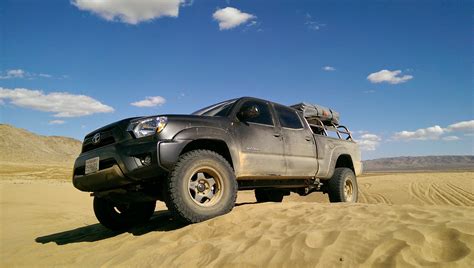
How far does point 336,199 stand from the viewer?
273 inches

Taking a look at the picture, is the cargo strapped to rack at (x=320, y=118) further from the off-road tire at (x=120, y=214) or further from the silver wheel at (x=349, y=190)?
the off-road tire at (x=120, y=214)

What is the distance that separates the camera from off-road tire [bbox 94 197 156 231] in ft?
17.9

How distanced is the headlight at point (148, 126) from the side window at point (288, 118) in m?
2.40

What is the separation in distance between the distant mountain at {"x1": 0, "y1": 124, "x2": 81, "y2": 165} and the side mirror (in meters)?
51.6

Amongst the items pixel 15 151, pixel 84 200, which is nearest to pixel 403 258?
pixel 84 200

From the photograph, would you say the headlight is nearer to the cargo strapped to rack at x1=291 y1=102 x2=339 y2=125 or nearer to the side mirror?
the side mirror

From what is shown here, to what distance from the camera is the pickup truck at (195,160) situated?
409cm

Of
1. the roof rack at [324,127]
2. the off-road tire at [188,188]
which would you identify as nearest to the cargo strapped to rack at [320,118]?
the roof rack at [324,127]

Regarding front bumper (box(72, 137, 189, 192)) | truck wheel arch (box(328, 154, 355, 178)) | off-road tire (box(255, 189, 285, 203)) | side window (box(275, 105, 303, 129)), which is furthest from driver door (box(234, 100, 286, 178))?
truck wheel arch (box(328, 154, 355, 178))

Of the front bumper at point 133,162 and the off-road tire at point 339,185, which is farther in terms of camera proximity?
the off-road tire at point 339,185

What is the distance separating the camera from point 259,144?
207 inches

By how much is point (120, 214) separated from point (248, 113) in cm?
260

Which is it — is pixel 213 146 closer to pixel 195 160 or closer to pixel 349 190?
pixel 195 160

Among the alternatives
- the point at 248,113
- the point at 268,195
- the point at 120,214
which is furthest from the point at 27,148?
the point at 248,113
